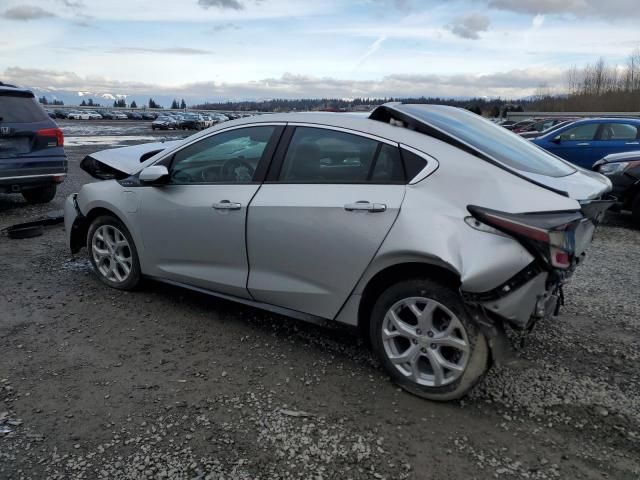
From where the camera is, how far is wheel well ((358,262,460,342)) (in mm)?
2951

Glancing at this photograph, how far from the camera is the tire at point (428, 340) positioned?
290 centimetres

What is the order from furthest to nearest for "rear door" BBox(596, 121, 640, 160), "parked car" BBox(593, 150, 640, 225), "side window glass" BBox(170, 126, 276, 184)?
"rear door" BBox(596, 121, 640, 160), "parked car" BBox(593, 150, 640, 225), "side window glass" BBox(170, 126, 276, 184)

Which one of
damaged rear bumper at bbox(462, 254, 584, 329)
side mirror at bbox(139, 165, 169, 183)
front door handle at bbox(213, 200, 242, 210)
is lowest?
damaged rear bumper at bbox(462, 254, 584, 329)

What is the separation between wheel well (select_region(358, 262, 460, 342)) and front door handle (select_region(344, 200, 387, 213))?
0.34 metres

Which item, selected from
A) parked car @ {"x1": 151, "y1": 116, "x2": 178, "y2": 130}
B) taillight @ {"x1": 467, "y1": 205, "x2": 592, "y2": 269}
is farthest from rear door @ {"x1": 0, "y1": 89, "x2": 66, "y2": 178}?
parked car @ {"x1": 151, "y1": 116, "x2": 178, "y2": 130}

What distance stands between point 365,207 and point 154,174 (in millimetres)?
1805

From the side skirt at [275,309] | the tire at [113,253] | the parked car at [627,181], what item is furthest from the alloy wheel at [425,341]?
the parked car at [627,181]

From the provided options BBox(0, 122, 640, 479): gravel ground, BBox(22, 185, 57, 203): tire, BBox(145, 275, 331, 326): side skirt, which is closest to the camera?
BBox(0, 122, 640, 479): gravel ground

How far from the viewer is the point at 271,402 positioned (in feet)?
10.2

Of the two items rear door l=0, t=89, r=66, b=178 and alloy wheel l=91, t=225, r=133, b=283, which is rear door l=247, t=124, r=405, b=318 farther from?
rear door l=0, t=89, r=66, b=178

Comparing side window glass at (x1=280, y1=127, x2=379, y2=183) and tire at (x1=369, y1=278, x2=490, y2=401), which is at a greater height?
side window glass at (x1=280, y1=127, x2=379, y2=183)

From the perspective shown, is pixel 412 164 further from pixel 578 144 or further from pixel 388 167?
pixel 578 144

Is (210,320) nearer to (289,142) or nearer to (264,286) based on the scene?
(264,286)

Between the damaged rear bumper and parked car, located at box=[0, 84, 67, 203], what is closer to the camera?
the damaged rear bumper
